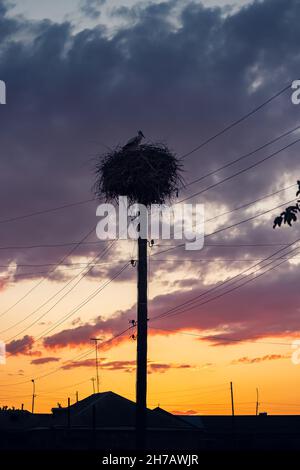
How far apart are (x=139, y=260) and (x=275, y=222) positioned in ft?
45.4

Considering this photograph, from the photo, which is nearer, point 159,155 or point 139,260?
point 139,260

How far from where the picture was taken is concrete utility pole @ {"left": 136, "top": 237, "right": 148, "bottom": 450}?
23453 millimetres

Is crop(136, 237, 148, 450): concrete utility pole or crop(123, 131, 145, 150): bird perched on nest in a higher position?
crop(123, 131, 145, 150): bird perched on nest

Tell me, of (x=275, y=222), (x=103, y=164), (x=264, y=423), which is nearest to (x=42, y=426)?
(x=264, y=423)

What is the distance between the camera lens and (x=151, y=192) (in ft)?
85.4

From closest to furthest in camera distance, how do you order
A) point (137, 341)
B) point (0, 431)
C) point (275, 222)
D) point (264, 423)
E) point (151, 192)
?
point (275, 222) < point (137, 341) < point (151, 192) < point (0, 431) < point (264, 423)

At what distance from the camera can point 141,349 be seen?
23.9 m

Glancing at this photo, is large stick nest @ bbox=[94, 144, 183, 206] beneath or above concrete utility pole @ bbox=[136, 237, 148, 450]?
above

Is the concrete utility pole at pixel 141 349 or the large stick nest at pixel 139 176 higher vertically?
the large stick nest at pixel 139 176

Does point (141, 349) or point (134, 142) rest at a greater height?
point (134, 142)

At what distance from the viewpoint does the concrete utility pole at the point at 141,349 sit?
23453 millimetres

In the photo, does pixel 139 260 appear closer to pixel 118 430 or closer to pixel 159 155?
pixel 159 155

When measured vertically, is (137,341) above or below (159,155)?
below

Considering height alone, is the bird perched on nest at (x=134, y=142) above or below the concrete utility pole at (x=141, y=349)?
above
